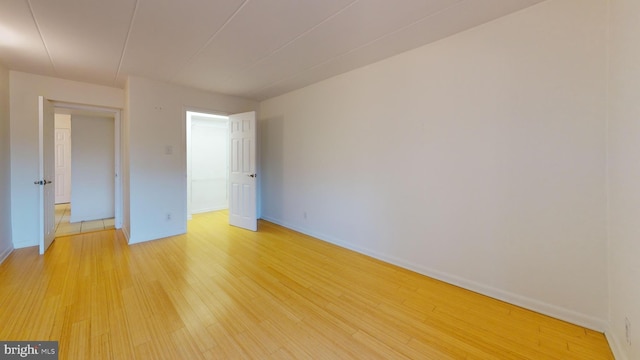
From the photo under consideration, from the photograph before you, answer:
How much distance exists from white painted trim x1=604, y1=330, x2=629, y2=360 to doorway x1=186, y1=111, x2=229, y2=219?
621cm

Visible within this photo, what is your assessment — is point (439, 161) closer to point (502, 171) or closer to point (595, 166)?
point (502, 171)

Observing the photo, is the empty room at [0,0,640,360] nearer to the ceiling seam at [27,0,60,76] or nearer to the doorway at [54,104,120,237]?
the ceiling seam at [27,0,60,76]

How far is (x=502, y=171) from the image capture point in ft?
6.95

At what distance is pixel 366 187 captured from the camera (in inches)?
125

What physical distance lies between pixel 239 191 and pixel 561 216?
4264 mm

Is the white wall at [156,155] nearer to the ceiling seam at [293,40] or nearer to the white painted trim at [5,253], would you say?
the ceiling seam at [293,40]

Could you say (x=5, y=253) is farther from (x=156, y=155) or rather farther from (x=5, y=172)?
(x=156, y=155)

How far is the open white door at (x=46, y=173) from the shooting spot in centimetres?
309

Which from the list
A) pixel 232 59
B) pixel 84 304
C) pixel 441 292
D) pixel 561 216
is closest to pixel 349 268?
pixel 441 292

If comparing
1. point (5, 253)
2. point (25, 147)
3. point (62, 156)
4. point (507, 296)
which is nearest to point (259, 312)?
point (507, 296)

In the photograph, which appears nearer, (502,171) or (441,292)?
(502,171)

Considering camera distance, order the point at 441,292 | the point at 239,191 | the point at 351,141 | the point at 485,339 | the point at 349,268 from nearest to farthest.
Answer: the point at 485,339, the point at 441,292, the point at 349,268, the point at 351,141, the point at 239,191

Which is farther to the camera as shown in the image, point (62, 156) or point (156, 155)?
point (62, 156)

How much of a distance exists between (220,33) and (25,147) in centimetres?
348
